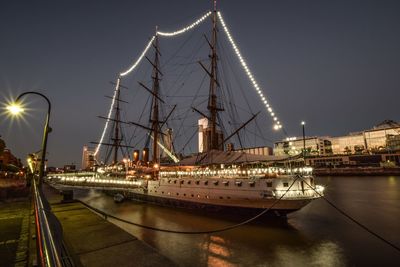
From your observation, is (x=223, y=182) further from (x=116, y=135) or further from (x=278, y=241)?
(x=116, y=135)

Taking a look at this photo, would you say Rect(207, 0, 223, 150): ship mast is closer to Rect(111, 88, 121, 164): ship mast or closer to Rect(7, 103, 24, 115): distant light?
Rect(7, 103, 24, 115): distant light

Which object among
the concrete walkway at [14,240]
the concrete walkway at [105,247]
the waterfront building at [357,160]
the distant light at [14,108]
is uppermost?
the distant light at [14,108]

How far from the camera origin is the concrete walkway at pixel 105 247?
4.59 meters

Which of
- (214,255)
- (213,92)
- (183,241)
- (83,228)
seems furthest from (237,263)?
(213,92)

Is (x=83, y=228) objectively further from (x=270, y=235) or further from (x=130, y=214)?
(x=130, y=214)

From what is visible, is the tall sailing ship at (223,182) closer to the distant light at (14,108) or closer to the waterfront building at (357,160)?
the distant light at (14,108)

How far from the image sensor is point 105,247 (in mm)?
5523

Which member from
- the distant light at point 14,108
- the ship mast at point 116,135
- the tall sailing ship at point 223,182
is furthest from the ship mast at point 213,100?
the ship mast at point 116,135

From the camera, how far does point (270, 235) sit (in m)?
15.1

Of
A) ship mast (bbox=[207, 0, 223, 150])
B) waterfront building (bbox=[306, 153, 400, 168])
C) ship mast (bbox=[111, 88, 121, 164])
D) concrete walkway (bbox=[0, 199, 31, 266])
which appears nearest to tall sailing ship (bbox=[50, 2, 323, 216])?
ship mast (bbox=[207, 0, 223, 150])

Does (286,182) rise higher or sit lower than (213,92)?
lower

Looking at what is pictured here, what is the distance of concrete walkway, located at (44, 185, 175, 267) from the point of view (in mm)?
4590

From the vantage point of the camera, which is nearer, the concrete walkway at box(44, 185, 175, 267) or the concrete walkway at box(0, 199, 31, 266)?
the concrete walkway at box(44, 185, 175, 267)

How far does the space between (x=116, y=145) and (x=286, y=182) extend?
5160 centimetres
